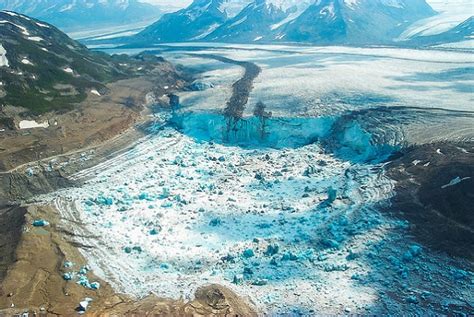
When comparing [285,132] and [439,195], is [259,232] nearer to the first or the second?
[439,195]

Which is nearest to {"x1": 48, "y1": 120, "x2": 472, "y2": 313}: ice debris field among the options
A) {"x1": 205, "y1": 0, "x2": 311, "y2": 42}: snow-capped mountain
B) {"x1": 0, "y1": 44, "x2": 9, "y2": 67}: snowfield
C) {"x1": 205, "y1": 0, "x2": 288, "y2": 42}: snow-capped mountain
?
{"x1": 0, "y1": 44, "x2": 9, "y2": 67}: snowfield

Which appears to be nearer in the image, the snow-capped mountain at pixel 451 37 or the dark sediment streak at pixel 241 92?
the dark sediment streak at pixel 241 92

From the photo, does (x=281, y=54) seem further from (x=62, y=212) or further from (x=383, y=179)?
(x=62, y=212)

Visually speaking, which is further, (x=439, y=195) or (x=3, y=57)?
(x=3, y=57)

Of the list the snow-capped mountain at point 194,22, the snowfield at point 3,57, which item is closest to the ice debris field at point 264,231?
the snowfield at point 3,57

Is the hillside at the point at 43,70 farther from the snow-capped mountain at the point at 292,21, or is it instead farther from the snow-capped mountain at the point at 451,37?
the snow-capped mountain at the point at 292,21

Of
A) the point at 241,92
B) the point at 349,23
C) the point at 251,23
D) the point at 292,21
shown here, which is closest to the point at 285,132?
the point at 241,92

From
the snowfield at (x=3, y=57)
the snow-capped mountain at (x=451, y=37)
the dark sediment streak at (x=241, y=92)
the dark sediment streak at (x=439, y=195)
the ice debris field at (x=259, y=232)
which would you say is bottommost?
the ice debris field at (x=259, y=232)
